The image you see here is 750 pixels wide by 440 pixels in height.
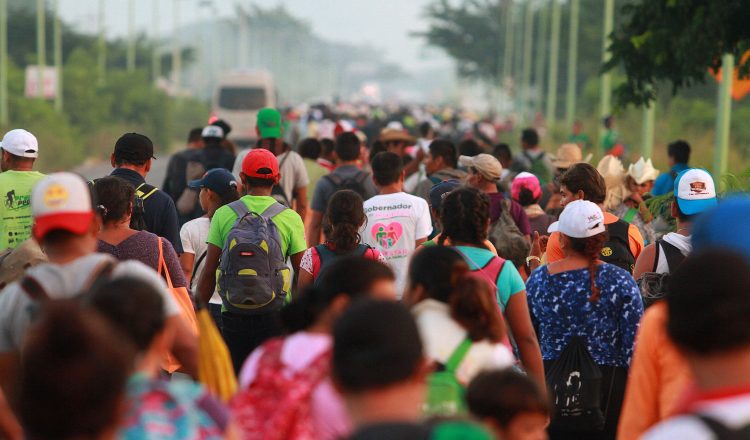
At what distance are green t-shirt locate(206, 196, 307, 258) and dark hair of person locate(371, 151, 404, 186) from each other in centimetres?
97

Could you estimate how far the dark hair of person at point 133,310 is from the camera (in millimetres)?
3908

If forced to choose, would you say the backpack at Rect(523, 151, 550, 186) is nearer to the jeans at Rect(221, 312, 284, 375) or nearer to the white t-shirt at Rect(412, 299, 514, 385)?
the jeans at Rect(221, 312, 284, 375)

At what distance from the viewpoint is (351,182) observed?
1135 cm

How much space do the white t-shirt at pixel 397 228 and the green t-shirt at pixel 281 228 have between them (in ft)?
2.07

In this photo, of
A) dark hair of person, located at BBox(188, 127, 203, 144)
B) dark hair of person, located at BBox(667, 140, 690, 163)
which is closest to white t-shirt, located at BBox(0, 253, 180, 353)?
A: dark hair of person, located at BBox(188, 127, 203, 144)

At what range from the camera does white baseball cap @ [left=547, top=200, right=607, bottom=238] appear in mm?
6625

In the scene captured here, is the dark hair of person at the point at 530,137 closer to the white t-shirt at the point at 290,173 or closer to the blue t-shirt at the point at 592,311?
the white t-shirt at the point at 290,173

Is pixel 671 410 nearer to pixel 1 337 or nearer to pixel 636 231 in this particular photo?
pixel 1 337

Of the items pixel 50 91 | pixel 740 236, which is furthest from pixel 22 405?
pixel 50 91

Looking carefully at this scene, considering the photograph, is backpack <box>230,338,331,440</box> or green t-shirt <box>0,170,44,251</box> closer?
backpack <box>230,338,331,440</box>

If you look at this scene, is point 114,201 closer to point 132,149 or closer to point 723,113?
point 132,149

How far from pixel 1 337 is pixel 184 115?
228 feet

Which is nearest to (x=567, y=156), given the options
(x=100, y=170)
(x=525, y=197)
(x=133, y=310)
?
(x=525, y=197)

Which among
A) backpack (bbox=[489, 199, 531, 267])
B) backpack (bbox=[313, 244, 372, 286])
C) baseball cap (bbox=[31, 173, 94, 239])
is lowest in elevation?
backpack (bbox=[489, 199, 531, 267])
